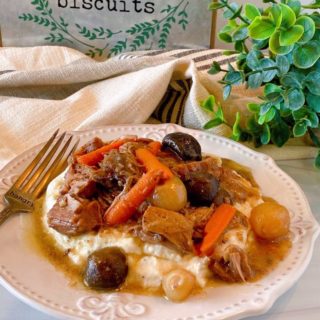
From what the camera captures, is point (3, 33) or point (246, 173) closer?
point (246, 173)

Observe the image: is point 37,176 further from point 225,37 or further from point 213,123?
point 225,37

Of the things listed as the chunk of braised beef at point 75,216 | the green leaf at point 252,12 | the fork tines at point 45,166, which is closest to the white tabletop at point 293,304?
the chunk of braised beef at point 75,216

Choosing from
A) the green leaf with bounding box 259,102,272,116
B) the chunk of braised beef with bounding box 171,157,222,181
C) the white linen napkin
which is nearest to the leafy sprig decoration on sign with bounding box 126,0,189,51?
the white linen napkin

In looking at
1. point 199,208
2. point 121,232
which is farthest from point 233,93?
point 121,232

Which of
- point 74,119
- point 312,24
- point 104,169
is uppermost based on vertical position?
point 312,24

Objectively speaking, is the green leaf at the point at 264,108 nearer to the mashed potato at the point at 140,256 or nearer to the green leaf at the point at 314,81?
the green leaf at the point at 314,81

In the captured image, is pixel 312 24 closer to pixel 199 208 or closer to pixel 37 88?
pixel 199 208

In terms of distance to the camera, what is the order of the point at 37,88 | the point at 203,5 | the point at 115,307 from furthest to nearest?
1. the point at 203,5
2. the point at 37,88
3. the point at 115,307
